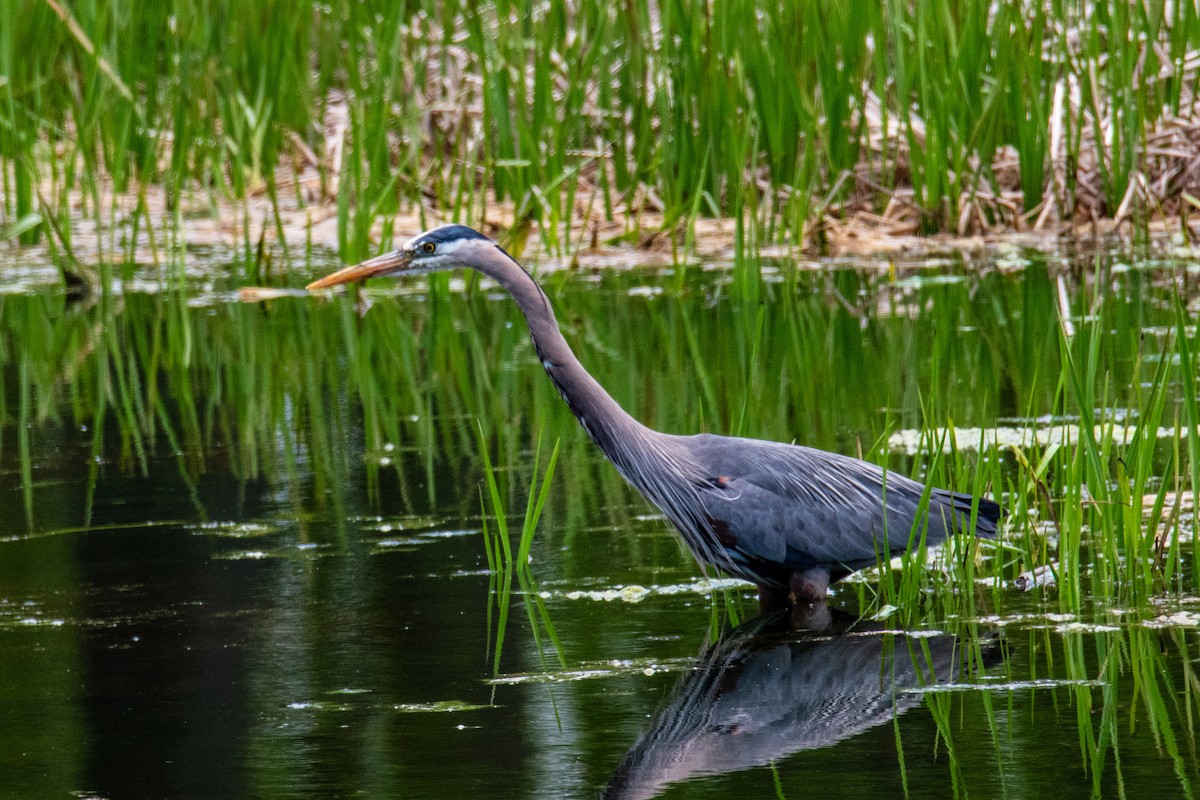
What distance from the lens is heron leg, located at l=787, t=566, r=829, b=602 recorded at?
4633 mm

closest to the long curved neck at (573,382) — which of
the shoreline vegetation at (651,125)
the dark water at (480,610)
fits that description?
the dark water at (480,610)

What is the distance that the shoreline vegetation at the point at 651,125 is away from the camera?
942cm

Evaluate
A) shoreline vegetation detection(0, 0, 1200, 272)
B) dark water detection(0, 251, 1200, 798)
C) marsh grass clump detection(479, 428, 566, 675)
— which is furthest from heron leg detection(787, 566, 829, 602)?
shoreline vegetation detection(0, 0, 1200, 272)

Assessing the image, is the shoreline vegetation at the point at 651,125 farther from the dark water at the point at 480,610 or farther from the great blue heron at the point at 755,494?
the great blue heron at the point at 755,494

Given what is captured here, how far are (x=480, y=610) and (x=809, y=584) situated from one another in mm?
863

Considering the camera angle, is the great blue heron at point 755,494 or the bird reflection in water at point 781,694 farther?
the great blue heron at point 755,494

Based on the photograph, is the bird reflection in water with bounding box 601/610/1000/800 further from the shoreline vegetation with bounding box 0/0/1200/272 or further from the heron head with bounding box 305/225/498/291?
the shoreline vegetation with bounding box 0/0/1200/272

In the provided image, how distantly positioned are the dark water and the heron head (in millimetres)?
761

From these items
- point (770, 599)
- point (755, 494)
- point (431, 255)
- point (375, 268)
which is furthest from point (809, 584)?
point (375, 268)

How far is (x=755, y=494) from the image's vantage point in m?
4.79

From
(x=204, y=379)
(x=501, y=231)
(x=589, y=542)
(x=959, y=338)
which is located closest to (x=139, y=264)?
(x=501, y=231)

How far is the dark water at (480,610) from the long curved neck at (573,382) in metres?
0.32

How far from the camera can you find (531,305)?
16.0 feet

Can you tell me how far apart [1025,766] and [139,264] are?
342 inches
